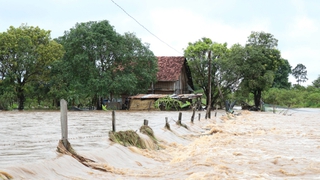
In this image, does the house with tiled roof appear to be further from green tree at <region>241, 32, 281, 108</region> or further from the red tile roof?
green tree at <region>241, 32, 281, 108</region>

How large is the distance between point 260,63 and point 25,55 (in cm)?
2624

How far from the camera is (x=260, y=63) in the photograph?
4750 cm

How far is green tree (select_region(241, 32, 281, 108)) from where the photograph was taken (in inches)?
1859

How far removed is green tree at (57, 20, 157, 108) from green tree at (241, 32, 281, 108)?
11.6m

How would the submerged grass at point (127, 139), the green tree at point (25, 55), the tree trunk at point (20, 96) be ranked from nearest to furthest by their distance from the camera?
the submerged grass at point (127, 139) → the green tree at point (25, 55) → the tree trunk at point (20, 96)

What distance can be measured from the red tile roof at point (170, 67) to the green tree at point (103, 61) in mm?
3499

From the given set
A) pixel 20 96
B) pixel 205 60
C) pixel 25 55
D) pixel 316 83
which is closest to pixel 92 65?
pixel 25 55

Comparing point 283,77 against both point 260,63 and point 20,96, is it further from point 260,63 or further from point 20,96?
point 20,96

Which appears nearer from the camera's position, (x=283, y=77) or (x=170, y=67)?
(x=170, y=67)

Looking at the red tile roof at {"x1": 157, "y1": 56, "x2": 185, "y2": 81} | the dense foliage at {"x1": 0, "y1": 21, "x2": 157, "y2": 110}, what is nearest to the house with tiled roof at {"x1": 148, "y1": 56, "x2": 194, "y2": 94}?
the red tile roof at {"x1": 157, "y1": 56, "x2": 185, "y2": 81}

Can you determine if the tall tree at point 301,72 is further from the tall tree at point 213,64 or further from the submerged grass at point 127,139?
the submerged grass at point 127,139

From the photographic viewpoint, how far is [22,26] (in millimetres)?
42719

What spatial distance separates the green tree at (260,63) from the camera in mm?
47219

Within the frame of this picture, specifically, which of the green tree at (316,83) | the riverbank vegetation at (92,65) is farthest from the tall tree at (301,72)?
the riverbank vegetation at (92,65)
